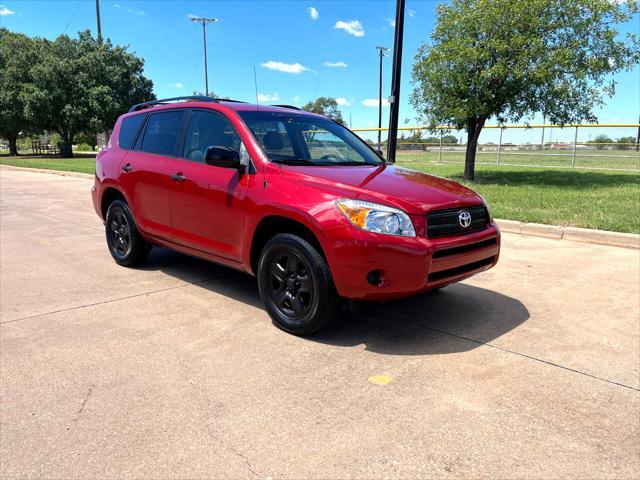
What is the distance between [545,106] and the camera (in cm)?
1379

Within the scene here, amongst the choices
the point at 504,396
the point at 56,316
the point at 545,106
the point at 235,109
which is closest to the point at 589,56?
the point at 545,106

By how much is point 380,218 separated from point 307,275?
728mm

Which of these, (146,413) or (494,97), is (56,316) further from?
(494,97)

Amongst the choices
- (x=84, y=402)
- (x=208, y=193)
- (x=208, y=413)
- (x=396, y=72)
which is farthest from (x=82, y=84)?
(x=208, y=413)

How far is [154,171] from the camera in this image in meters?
5.07

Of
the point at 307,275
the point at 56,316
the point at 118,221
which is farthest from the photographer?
the point at 118,221

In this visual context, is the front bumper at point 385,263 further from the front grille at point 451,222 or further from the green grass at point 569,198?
the green grass at point 569,198

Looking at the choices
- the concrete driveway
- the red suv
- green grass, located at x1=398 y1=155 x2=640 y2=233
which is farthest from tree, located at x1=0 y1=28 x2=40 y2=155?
the concrete driveway

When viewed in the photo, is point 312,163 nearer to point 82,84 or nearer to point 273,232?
point 273,232

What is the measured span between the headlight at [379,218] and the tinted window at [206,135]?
141cm

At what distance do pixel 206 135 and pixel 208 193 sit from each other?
632 mm

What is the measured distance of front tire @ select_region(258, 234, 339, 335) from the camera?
3.62m

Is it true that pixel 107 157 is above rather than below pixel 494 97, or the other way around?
below

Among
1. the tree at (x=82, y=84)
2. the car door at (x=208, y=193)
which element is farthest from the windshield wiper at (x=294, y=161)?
the tree at (x=82, y=84)
